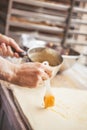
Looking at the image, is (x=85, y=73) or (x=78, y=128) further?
(x=85, y=73)

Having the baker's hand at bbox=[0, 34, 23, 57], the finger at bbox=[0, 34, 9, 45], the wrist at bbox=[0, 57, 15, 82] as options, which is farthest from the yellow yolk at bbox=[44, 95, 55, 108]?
the finger at bbox=[0, 34, 9, 45]

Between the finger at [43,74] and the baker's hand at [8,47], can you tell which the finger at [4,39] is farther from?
the finger at [43,74]

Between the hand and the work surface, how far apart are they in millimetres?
123

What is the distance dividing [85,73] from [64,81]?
1.02ft

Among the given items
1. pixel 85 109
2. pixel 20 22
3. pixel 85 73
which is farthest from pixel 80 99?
pixel 20 22

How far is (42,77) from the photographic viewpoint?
1347 millimetres

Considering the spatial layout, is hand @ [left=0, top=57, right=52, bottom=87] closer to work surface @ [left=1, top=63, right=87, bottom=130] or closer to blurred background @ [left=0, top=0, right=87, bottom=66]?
work surface @ [left=1, top=63, right=87, bottom=130]

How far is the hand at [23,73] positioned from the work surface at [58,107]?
4.9 inches

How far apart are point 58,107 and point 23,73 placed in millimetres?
279

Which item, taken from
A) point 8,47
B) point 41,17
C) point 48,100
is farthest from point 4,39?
point 41,17

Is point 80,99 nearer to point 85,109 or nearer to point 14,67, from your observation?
point 85,109

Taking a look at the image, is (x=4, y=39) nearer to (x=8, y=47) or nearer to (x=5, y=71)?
(x=8, y=47)

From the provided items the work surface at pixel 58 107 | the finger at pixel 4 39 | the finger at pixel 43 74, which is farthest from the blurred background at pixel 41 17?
the finger at pixel 43 74

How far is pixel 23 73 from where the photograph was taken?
4.27 feet
